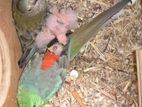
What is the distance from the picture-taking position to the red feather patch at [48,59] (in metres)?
1.58

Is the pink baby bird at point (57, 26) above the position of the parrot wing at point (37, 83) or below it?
above

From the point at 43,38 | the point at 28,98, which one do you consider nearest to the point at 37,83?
the point at 28,98

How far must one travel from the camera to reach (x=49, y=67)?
158cm

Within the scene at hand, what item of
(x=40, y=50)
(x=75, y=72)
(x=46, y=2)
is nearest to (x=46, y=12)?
(x=46, y=2)

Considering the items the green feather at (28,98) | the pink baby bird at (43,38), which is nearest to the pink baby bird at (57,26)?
the pink baby bird at (43,38)

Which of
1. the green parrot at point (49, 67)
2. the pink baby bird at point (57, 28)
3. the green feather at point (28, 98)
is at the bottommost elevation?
the green feather at point (28, 98)

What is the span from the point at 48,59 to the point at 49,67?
0.12 feet

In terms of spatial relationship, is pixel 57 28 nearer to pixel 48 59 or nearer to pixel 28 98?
pixel 48 59

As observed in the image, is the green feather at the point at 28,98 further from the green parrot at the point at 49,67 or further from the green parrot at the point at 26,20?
the green parrot at the point at 26,20

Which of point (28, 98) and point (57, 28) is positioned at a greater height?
point (57, 28)

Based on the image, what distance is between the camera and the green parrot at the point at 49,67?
1.54 m

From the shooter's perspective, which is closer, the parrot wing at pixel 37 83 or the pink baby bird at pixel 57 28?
the parrot wing at pixel 37 83

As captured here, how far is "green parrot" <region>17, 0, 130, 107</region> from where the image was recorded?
60.6 inches

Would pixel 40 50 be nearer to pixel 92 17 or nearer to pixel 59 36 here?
pixel 59 36
